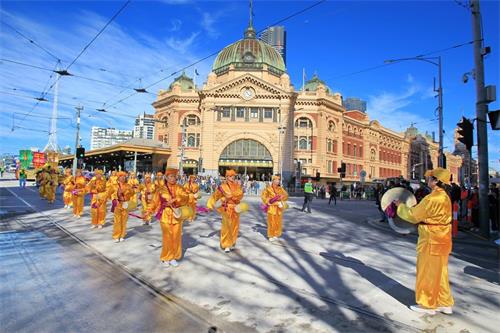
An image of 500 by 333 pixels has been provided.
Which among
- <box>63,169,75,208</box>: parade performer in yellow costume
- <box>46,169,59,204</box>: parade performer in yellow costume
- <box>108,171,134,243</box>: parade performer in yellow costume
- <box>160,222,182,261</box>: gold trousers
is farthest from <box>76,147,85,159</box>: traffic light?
<box>160,222,182,261</box>: gold trousers

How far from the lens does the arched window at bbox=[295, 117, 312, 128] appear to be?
49.4 meters

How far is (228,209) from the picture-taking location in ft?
24.6

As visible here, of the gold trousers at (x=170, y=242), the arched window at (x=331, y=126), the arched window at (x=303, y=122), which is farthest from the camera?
the arched window at (x=331, y=126)

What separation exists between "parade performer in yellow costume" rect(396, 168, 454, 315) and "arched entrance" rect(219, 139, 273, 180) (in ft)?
135

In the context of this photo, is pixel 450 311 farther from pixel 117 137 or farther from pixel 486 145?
pixel 117 137

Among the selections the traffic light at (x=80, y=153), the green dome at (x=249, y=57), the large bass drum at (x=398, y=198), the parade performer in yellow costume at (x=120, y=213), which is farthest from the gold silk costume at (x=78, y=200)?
the green dome at (x=249, y=57)

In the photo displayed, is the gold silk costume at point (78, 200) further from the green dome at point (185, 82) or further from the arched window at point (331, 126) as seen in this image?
the green dome at point (185, 82)

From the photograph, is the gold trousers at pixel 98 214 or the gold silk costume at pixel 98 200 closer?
the gold silk costume at pixel 98 200

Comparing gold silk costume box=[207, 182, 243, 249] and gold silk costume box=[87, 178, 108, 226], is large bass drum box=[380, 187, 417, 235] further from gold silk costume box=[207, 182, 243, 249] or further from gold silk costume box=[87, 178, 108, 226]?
gold silk costume box=[87, 178, 108, 226]

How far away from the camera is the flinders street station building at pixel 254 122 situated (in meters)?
46.1

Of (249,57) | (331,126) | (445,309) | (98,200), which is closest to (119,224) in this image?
(98,200)

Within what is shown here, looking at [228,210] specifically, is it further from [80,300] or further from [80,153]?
[80,153]

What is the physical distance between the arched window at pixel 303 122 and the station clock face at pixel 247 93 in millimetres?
8046

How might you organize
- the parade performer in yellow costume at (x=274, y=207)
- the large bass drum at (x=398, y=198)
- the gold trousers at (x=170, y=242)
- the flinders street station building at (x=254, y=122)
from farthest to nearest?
the flinders street station building at (x=254, y=122) → the parade performer in yellow costume at (x=274, y=207) → the gold trousers at (x=170, y=242) → the large bass drum at (x=398, y=198)
